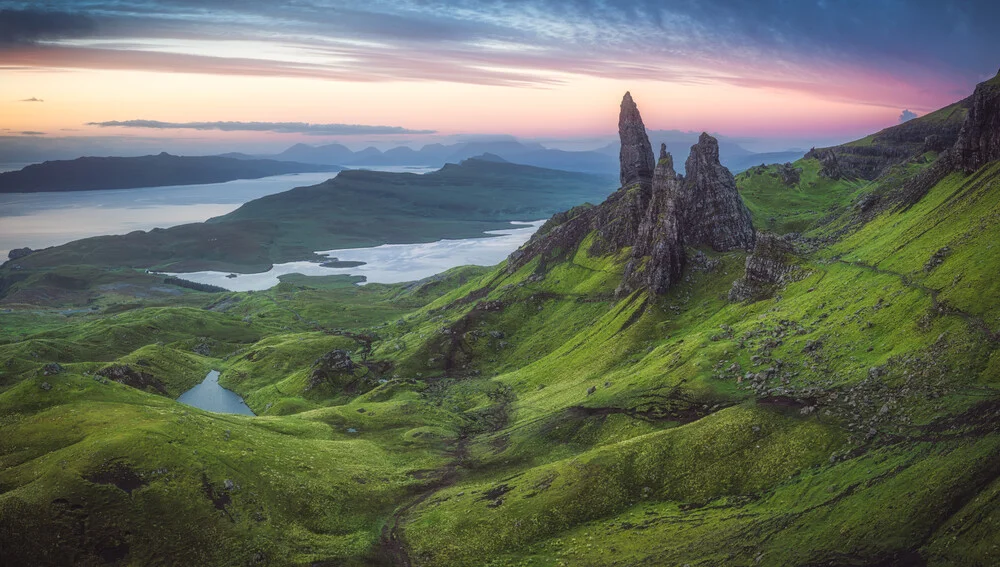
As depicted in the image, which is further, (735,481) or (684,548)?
(735,481)

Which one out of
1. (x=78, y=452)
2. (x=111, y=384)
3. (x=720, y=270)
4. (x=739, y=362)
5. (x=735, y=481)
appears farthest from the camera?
(x=720, y=270)

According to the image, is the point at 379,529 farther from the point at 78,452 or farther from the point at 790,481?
the point at 790,481

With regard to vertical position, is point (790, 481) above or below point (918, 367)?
below

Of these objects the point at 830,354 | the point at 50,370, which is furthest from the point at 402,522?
the point at 50,370

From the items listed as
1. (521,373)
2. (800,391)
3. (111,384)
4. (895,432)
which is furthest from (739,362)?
(111,384)

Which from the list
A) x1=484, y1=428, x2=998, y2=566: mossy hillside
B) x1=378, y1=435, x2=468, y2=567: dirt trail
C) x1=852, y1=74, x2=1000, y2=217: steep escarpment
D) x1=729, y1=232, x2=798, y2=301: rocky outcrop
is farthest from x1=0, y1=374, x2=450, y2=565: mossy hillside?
x1=852, y1=74, x2=1000, y2=217: steep escarpment

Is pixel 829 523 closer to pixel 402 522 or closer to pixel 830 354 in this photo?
pixel 830 354

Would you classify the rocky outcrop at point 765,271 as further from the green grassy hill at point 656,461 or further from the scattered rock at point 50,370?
the scattered rock at point 50,370
